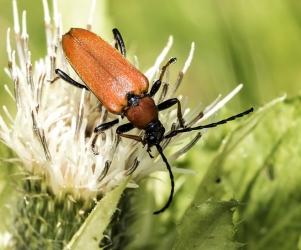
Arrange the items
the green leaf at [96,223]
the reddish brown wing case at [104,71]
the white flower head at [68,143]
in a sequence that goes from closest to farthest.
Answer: the green leaf at [96,223]
the white flower head at [68,143]
the reddish brown wing case at [104,71]

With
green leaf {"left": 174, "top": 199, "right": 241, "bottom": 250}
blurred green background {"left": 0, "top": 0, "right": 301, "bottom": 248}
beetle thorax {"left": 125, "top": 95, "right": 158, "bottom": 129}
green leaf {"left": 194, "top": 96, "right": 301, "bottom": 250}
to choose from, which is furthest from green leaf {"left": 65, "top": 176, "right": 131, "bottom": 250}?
blurred green background {"left": 0, "top": 0, "right": 301, "bottom": 248}

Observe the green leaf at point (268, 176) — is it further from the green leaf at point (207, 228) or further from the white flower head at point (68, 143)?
the green leaf at point (207, 228)

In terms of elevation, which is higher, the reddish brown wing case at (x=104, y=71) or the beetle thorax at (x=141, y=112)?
the reddish brown wing case at (x=104, y=71)

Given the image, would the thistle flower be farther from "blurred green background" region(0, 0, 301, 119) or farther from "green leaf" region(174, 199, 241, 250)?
"blurred green background" region(0, 0, 301, 119)

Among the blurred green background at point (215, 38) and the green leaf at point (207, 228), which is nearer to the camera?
the green leaf at point (207, 228)

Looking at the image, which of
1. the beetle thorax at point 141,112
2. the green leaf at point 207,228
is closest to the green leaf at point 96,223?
the green leaf at point 207,228

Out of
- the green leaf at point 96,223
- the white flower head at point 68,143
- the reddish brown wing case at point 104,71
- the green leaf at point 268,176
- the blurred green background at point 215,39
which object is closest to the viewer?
the green leaf at point 96,223

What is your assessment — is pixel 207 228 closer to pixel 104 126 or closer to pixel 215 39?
pixel 104 126

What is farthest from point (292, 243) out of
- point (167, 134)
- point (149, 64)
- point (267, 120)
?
point (149, 64)
